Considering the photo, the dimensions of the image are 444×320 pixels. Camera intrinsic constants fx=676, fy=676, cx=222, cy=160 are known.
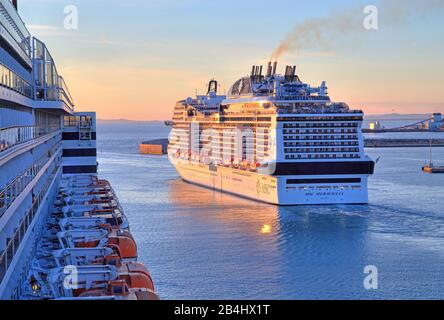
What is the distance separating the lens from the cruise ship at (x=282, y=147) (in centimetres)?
2411

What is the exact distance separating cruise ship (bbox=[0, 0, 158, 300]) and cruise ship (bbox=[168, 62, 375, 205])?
37.5ft

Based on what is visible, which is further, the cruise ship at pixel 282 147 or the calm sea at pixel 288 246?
the cruise ship at pixel 282 147

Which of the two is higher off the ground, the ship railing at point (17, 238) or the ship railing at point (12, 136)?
the ship railing at point (12, 136)

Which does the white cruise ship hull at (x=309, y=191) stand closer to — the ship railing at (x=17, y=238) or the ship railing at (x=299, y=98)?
the ship railing at (x=299, y=98)

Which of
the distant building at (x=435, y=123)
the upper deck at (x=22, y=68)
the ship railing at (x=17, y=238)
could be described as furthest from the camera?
the distant building at (x=435, y=123)

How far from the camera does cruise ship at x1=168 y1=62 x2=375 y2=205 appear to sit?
24.1 m

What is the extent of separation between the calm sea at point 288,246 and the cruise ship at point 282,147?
2.65ft

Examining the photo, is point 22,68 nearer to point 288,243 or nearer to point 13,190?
point 13,190

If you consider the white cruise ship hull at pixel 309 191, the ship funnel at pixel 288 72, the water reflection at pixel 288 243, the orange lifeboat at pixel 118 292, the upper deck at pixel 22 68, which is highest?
the ship funnel at pixel 288 72

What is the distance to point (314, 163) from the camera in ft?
79.8

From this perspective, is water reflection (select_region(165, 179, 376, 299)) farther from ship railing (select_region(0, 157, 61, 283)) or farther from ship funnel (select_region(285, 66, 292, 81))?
ship funnel (select_region(285, 66, 292, 81))

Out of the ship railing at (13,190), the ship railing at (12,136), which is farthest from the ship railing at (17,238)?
the ship railing at (12,136)

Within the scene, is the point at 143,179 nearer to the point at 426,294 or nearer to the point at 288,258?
the point at 288,258
